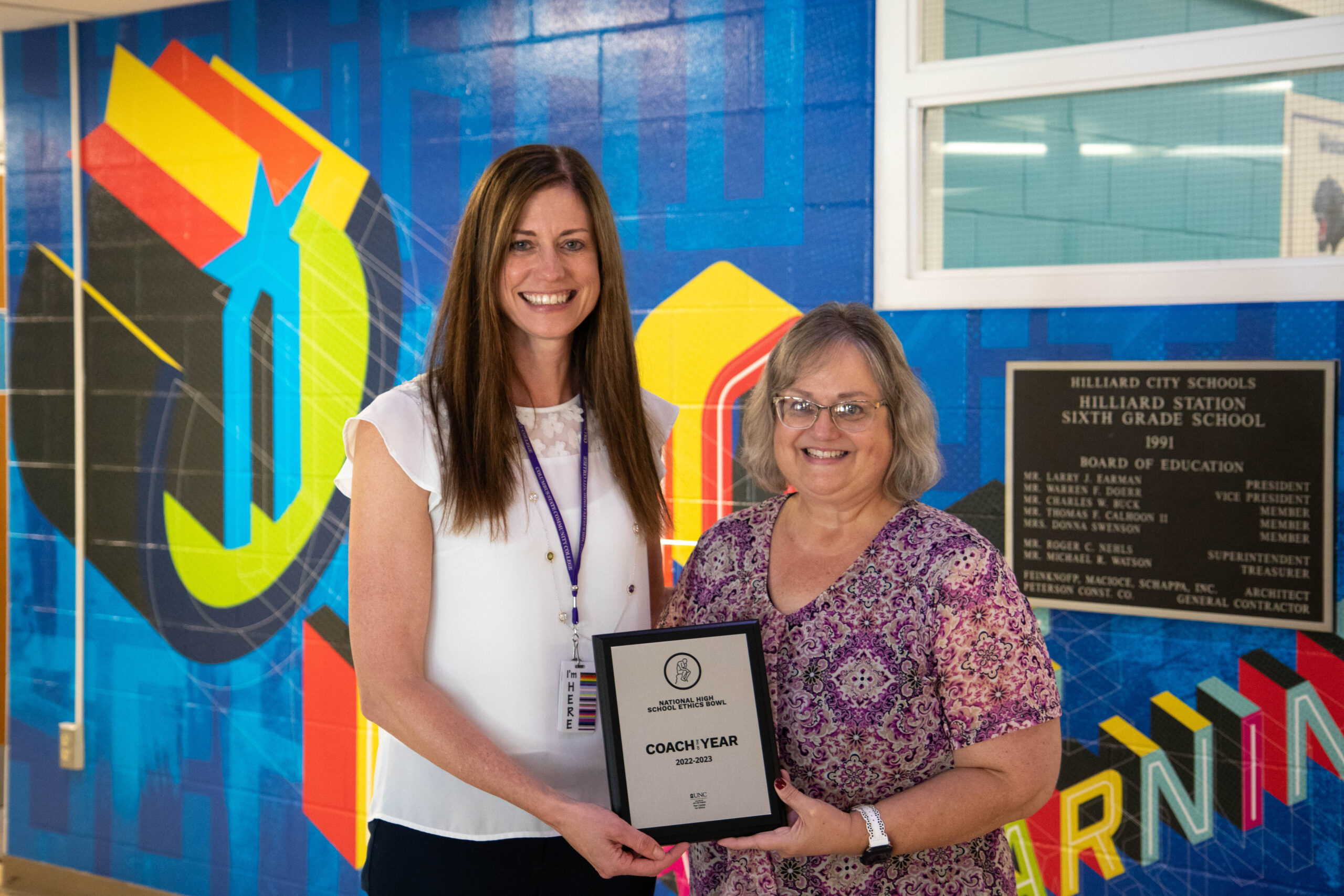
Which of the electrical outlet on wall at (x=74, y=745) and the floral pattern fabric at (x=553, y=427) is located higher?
the floral pattern fabric at (x=553, y=427)

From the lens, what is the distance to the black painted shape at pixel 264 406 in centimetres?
336

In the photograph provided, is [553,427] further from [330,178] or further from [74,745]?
[74,745]

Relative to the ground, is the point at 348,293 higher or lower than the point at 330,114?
lower

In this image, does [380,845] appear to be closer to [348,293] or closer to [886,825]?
[886,825]

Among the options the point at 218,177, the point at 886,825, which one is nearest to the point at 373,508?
the point at 886,825

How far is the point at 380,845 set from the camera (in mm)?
1620

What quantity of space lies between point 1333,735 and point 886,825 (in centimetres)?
132

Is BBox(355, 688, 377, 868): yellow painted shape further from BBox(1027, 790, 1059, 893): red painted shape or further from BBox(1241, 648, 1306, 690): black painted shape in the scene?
BBox(1241, 648, 1306, 690): black painted shape

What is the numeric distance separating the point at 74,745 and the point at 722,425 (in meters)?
2.51

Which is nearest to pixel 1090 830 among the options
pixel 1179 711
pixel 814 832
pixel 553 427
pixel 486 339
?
pixel 1179 711

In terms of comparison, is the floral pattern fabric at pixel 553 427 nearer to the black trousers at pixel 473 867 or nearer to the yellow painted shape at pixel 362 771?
the black trousers at pixel 473 867

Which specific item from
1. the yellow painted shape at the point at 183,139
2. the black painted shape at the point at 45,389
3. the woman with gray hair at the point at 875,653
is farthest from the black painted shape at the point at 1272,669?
the black painted shape at the point at 45,389

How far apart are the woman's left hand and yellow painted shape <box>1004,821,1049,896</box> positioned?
1.30 m

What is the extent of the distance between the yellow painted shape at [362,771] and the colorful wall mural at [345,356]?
0.5 inches
